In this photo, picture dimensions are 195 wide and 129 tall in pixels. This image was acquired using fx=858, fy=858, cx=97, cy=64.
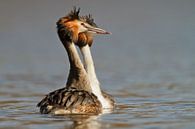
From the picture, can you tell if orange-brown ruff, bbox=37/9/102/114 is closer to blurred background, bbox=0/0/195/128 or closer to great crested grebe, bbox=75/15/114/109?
great crested grebe, bbox=75/15/114/109

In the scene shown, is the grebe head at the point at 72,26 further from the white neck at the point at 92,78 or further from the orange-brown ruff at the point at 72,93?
the white neck at the point at 92,78

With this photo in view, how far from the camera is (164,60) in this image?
22.0m

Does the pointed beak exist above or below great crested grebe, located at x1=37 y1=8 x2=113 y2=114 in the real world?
above

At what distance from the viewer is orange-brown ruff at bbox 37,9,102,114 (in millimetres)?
13727

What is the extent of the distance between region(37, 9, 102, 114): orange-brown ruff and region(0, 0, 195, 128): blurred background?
0.45 metres

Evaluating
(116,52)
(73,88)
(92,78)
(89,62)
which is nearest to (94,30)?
(89,62)

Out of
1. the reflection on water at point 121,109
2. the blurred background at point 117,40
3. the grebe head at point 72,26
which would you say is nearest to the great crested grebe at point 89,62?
the grebe head at point 72,26

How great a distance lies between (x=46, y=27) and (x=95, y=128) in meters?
19.5

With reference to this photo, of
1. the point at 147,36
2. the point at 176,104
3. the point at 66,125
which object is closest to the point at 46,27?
the point at 147,36

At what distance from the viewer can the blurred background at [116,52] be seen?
16922 mm

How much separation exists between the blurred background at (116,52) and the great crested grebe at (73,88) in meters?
0.48

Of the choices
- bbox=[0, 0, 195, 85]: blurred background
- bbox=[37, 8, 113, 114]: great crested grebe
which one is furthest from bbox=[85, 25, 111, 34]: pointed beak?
bbox=[0, 0, 195, 85]: blurred background

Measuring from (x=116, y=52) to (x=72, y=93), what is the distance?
1035 centimetres

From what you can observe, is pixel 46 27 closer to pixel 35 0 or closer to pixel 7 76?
pixel 35 0
